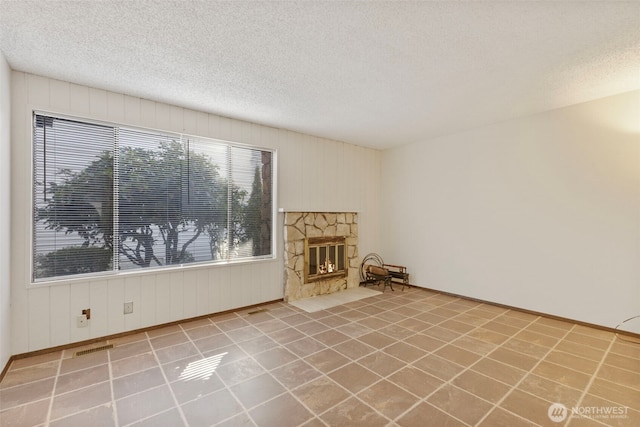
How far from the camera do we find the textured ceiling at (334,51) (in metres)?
1.93

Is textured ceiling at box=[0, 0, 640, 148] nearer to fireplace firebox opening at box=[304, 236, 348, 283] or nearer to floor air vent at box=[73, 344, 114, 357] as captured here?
fireplace firebox opening at box=[304, 236, 348, 283]

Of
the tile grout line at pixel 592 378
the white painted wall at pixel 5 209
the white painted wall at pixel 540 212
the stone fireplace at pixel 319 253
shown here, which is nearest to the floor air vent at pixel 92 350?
the white painted wall at pixel 5 209

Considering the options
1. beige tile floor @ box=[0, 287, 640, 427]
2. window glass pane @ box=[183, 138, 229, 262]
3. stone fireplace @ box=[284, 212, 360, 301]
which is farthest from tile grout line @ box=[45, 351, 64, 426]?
stone fireplace @ box=[284, 212, 360, 301]

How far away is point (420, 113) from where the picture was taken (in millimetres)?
3887

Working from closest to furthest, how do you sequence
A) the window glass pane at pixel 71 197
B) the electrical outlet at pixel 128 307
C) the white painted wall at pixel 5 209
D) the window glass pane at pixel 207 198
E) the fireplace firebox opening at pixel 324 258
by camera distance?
the white painted wall at pixel 5 209 < the window glass pane at pixel 71 197 < the electrical outlet at pixel 128 307 < the window glass pane at pixel 207 198 < the fireplace firebox opening at pixel 324 258

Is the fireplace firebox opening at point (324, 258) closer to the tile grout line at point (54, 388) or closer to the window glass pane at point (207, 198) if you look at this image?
the window glass pane at point (207, 198)

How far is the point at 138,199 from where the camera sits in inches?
131

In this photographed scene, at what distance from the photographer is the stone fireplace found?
458 cm

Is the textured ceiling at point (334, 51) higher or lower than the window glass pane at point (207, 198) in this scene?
higher

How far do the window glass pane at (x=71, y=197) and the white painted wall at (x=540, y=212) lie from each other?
15.7 ft

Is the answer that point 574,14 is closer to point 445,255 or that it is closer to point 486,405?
point 486,405

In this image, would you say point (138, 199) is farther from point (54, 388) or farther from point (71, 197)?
point (54, 388)

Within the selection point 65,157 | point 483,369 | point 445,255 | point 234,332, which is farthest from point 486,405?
point 65,157

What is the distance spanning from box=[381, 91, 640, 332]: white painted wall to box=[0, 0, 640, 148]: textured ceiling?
513 millimetres
